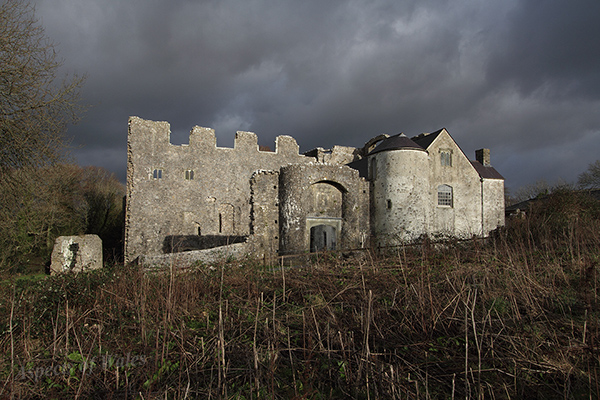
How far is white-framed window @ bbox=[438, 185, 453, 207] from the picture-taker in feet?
80.1

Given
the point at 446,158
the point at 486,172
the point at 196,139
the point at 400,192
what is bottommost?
the point at 400,192

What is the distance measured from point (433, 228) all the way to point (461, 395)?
2056 cm

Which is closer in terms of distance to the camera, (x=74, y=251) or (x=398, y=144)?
(x=74, y=251)

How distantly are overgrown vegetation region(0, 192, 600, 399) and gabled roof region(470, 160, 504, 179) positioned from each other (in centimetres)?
2074

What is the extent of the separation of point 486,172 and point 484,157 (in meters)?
3.96

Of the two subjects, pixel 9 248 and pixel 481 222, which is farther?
pixel 481 222

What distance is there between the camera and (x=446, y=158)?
81.3 ft

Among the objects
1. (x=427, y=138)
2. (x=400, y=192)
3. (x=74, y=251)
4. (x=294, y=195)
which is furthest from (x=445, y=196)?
(x=74, y=251)

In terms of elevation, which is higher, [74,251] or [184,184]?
[184,184]

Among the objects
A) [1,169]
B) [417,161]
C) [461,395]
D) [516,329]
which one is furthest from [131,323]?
[417,161]

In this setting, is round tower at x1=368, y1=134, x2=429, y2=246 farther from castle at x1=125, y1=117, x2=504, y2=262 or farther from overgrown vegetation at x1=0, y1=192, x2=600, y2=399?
overgrown vegetation at x1=0, y1=192, x2=600, y2=399

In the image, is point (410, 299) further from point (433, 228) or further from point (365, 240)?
point (433, 228)

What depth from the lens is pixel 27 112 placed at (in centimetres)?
955

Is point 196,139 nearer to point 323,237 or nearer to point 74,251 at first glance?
point 74,251
